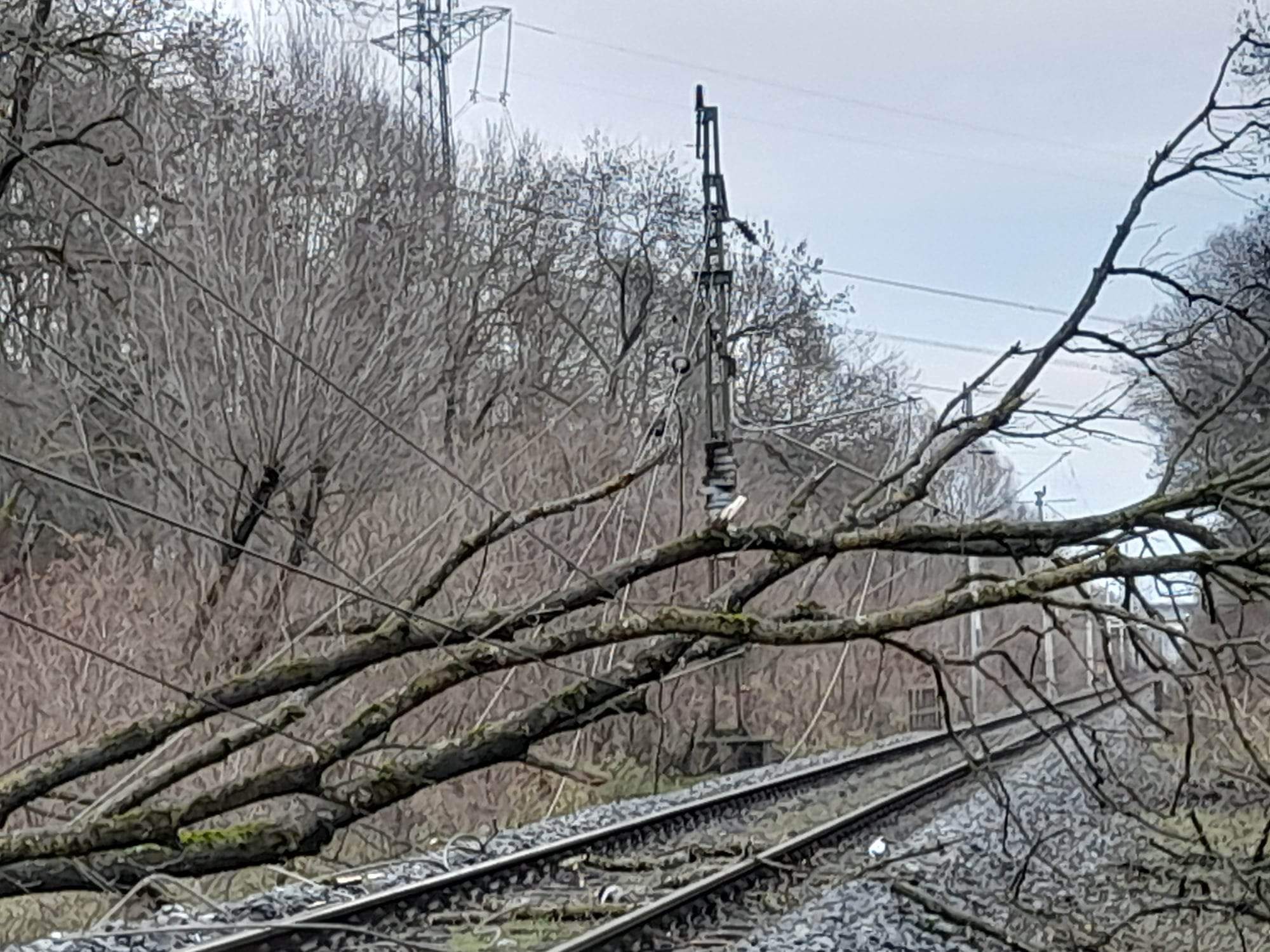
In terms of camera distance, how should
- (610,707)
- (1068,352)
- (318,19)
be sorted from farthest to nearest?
(318,19) → (1068,352) → (610,707)

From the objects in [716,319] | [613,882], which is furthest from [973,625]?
[613,882]

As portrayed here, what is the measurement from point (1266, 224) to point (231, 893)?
1148 centimetres

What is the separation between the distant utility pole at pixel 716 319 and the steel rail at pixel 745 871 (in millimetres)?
2771

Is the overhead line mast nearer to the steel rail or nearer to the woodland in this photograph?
the woodland

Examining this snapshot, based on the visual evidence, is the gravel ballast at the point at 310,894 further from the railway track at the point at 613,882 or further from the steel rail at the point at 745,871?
the steel rail at the point at 745,871

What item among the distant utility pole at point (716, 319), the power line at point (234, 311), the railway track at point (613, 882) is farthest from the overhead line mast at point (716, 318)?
the power line at point (234, 311)

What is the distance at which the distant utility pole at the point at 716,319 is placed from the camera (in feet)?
52.4

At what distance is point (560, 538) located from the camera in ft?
65.8

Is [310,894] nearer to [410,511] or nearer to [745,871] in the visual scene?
[745,871]

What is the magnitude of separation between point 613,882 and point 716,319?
7.73m

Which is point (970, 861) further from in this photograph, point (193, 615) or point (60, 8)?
point (60, 8)

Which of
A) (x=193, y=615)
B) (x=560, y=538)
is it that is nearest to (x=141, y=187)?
(x=193, y=615)

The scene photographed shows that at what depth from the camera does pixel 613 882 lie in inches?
441

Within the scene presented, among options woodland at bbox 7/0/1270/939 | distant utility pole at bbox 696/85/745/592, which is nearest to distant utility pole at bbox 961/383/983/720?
woodland at bbox 7/0/1270/939
